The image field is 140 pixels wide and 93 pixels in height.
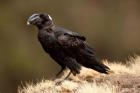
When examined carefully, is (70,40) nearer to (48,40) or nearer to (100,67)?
(48,40)

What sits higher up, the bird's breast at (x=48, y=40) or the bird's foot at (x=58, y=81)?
the bird's breast at (x=48, y=40)

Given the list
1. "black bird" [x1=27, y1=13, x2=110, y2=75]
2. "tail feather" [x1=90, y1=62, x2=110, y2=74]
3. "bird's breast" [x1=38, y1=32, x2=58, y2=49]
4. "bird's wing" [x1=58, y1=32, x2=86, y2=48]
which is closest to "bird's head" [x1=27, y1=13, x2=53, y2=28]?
"black bird" [x1=27, y1=13, x2=110, y2=75]

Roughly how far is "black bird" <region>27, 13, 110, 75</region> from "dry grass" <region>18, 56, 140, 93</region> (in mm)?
328

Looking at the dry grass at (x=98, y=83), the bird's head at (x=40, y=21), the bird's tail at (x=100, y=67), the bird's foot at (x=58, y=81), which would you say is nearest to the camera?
the dry grass at (x=98, y=83)

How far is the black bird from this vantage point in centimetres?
2248

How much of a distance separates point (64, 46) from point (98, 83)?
1222 mm

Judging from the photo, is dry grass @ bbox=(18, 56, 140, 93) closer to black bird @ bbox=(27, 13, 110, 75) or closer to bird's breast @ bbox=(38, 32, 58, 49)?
black bird @ bbox=(27, 13, 110, 75)

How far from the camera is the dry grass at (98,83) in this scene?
2145cm

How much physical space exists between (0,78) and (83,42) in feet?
67.3

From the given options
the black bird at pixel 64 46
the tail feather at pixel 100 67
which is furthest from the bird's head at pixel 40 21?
the tail feather at pixel 100 67

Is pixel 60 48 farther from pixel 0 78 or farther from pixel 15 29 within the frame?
pixel 15 29

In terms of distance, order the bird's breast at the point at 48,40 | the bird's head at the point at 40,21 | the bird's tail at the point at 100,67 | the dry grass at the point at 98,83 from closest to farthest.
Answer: the dry grass at the point at 98,83 → the bird's breast at the point at 48,40 → the bird's head at the point at 40,21 → the bird's tail at the point at 100,67

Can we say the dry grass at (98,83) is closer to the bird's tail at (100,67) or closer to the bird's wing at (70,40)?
the bird's tail at (100,67)

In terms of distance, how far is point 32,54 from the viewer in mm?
45844
